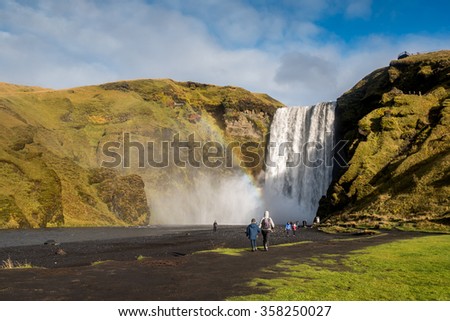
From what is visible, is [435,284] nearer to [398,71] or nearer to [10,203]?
[10,203]

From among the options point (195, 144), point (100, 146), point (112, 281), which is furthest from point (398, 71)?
point (112, 281)

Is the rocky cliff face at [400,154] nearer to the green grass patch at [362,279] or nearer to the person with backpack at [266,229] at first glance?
the person with backpack at [266,229]

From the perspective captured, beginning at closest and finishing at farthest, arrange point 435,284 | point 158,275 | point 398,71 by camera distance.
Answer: point 435,284 → point 158,275 → point 398,71

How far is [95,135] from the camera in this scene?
379ft

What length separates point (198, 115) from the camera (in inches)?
5571


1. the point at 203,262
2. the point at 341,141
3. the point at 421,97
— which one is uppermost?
the point at 421,97

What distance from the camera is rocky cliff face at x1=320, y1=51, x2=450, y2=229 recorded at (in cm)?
4953

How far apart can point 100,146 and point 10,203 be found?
1530 inches
